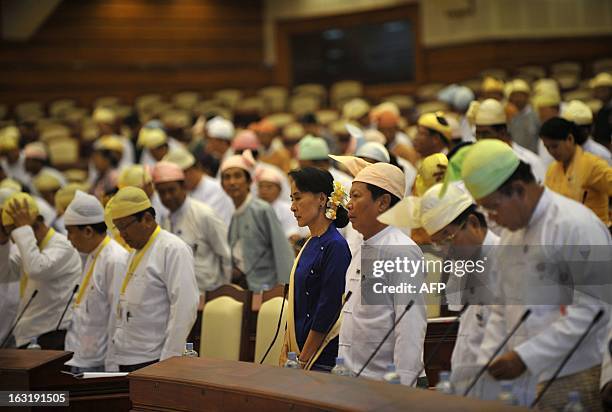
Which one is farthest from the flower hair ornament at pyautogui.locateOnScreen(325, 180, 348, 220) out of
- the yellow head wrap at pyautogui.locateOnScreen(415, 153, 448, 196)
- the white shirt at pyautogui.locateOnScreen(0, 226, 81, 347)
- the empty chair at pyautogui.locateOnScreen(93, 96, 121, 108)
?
the empty chair at pyautogui.locateOnScreen(93, 96, 121, 108)

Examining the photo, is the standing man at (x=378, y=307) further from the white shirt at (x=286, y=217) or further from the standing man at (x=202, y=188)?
the white shirt at (x=286, y=217)

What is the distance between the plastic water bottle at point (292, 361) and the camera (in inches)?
161

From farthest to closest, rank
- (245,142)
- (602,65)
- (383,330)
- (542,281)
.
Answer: (602,65) < (245,142) < (383,330) < (542,281)

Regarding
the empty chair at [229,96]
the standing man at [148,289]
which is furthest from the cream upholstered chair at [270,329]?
the empty chair at [229,96]

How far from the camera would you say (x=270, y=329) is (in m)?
5.10

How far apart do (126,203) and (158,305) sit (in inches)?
21.3

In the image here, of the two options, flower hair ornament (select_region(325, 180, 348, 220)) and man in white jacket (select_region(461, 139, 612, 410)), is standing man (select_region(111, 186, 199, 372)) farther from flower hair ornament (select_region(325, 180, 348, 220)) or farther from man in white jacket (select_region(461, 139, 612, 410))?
man in white jacket (select_region(461, 139, 612, 410))

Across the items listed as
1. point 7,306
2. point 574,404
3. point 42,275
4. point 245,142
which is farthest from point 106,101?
point 574,404

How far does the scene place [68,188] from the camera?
7.46 meters

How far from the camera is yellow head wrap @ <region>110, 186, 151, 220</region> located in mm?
5078

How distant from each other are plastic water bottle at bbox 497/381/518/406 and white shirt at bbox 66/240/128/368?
9.32 feet

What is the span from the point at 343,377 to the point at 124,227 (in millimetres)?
1868

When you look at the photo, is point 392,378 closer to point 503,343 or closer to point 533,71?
point 503,343

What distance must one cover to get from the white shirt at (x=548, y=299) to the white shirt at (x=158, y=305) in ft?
6.86
